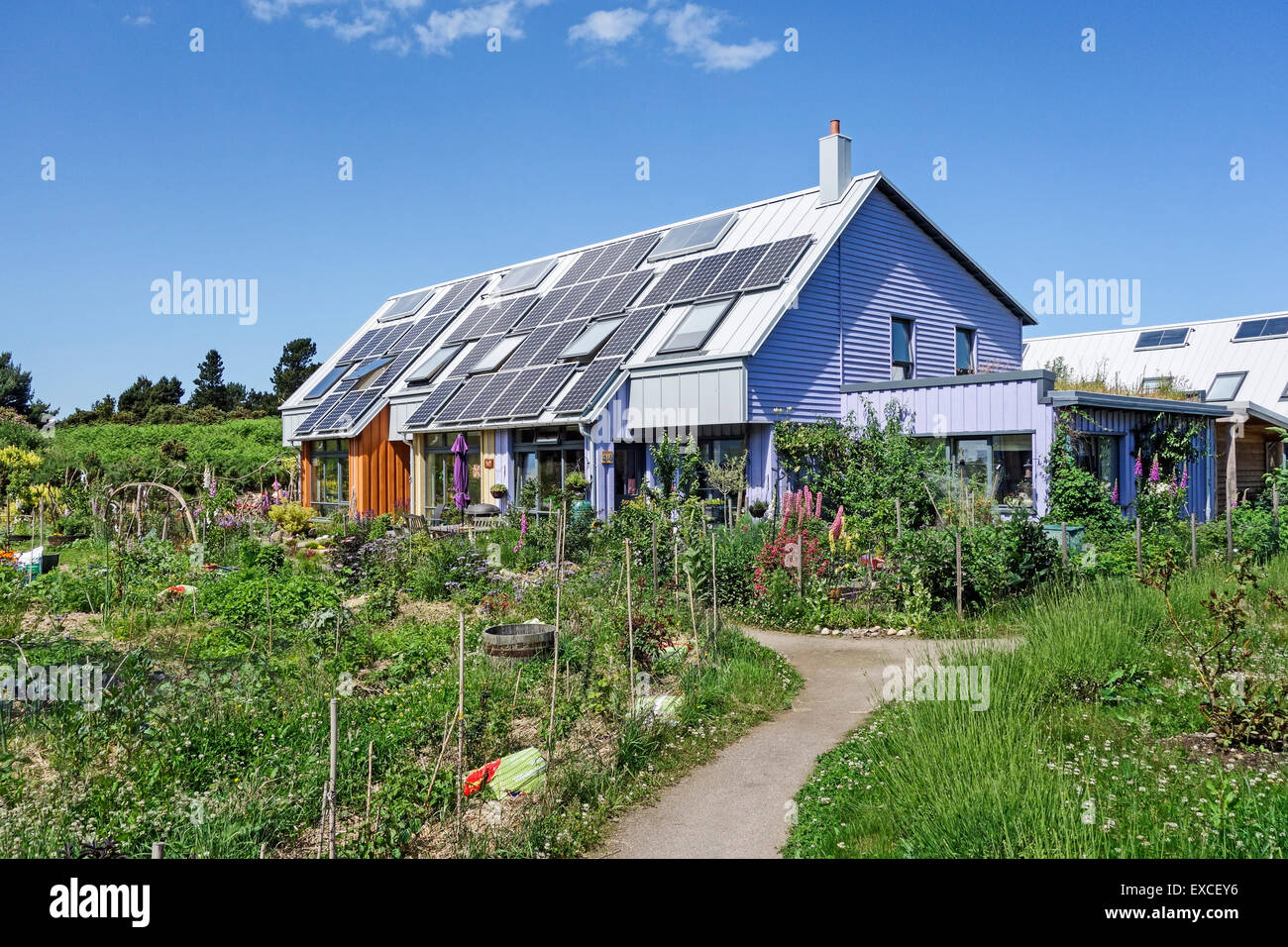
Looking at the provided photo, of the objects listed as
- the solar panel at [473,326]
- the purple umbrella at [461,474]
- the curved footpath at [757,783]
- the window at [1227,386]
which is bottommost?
the curved footpath at [757,783]

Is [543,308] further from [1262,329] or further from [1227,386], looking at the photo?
[1262,329]

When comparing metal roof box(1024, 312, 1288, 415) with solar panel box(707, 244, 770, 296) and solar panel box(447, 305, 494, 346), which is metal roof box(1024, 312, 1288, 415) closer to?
solar panel box(707, 244, 770, 296)

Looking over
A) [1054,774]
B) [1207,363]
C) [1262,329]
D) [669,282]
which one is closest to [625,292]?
[669,282]

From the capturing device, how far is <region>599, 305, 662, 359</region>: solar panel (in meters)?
20.3

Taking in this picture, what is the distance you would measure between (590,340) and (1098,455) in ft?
37.4

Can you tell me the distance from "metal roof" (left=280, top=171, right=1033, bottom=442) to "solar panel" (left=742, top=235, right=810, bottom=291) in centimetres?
15

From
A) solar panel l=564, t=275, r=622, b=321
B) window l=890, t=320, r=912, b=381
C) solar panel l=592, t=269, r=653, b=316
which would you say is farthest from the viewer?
solar panel l=564, t=275, r=622, b=321

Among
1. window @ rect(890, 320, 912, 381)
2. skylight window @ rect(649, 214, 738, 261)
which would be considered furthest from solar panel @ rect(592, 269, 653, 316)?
window @ rect(890, 320, 912, 381)

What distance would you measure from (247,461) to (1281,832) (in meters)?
34.0

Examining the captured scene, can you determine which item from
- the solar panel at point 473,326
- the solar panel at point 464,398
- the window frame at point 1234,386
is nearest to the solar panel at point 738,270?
the solar panel at point 464,398

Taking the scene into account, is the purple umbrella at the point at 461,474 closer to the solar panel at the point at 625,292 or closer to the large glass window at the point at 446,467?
the large glass window at the point at 446,467

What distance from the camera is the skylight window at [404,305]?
33156 mm

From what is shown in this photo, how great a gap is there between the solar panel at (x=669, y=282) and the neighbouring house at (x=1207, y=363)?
11531 millimetres

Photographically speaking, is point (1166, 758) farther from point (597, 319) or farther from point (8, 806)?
point (597, 319)
